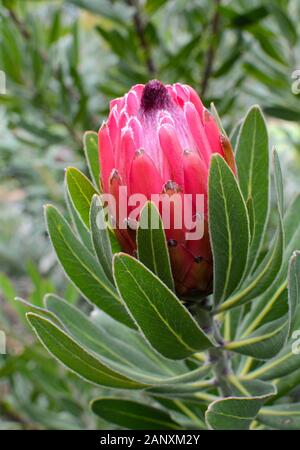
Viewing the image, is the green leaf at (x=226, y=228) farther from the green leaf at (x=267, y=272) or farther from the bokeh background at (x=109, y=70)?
the bokeh background at (x=109, y=70)

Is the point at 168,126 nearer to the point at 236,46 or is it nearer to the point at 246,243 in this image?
the point at 246,243

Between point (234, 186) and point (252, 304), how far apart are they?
400 mm

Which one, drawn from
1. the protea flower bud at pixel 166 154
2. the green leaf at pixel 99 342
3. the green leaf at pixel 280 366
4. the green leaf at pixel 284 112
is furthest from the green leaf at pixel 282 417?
the green leaf at pixel 284 112

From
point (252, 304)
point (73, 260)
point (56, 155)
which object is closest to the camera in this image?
point (73, 260)

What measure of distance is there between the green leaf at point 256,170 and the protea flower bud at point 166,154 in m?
0.12

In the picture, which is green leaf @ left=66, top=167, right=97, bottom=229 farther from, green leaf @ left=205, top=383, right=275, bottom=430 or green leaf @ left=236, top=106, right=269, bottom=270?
green leaf @ left=205, top=383, right=275, bottom=430

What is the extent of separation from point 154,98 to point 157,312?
0.99 feet

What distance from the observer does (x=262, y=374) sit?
1.00m

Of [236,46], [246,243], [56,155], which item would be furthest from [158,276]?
[56,155]

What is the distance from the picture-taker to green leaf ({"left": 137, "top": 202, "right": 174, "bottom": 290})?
0.76 m

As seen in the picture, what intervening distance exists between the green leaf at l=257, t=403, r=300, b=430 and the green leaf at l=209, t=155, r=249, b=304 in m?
0.26

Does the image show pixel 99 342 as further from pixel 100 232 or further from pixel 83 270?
pixel 100 232

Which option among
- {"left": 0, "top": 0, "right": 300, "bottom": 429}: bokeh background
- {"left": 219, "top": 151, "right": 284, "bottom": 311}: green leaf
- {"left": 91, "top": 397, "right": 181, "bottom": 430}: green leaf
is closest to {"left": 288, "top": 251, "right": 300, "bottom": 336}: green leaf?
{"left": 219, "top": 151, "right": 284, "bottom": 311}: green leaf

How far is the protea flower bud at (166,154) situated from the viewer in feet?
2.54
